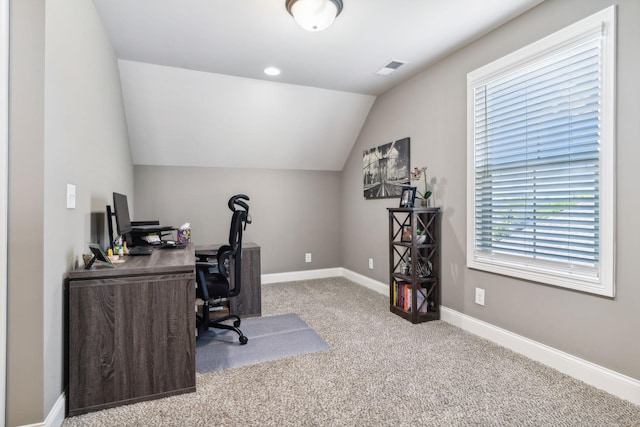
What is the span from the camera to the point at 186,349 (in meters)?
1.92

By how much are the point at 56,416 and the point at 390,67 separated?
3.47 meters

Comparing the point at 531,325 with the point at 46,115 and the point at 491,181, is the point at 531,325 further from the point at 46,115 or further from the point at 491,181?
the point at 46,115

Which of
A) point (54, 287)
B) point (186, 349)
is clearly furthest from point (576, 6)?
point (54, 287)

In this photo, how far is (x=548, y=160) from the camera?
2219 millimetres

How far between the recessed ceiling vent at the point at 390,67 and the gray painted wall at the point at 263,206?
1.85m

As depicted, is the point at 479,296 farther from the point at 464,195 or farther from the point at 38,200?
the point at 38,200

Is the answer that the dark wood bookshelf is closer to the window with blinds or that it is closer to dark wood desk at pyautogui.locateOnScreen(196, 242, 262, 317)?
the window with blinds

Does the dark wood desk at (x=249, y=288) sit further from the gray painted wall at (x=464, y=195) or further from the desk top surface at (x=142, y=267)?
the gray painted wall at (x=464, y=195)

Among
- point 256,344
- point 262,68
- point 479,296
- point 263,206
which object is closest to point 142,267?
point 256,344

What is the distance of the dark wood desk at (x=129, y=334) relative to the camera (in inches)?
67.9

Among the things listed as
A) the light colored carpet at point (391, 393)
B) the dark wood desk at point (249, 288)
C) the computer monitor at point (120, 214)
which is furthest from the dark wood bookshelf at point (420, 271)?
the computer monitor at point (120, 214)

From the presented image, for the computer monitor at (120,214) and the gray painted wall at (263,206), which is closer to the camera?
the computer monitor at (120,214)

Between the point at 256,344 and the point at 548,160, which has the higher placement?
the point at 548,160

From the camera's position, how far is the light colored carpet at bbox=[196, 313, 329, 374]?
2324mm
